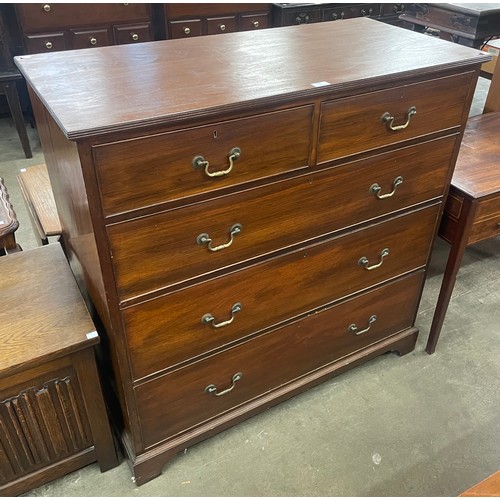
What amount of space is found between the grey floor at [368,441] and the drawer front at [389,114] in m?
0.87

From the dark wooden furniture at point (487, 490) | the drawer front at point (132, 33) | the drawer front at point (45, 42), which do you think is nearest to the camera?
the dark wooden furniture at point (487, 490)

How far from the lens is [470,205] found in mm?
1523

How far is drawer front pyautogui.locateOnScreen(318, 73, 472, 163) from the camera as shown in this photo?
1168 millimetres

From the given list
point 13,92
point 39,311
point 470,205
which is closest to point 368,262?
point 470,205

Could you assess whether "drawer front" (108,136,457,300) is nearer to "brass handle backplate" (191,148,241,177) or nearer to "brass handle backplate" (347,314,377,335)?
"brass handle backplate" (191,148,241,177)

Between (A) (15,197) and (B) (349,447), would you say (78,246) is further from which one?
(A) (15,197)

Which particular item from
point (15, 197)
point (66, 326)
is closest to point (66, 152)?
point (66, 326)

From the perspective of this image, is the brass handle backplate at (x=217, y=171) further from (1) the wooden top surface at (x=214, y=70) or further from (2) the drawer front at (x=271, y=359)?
(2) the drawer front at (x=271, y=359)

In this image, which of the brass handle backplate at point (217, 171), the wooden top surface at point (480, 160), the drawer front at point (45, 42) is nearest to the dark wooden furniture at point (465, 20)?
the wooden top surface at point (480, 160)

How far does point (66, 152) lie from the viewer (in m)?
1.03

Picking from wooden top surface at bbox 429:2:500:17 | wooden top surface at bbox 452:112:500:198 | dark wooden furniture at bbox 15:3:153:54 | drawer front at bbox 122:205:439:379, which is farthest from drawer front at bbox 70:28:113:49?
drawer front at bbox 122:205:439:379

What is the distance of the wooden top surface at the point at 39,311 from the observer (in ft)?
3.83

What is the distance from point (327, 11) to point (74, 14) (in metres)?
1.73

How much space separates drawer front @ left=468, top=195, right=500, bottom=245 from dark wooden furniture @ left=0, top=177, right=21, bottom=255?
1.40 m
